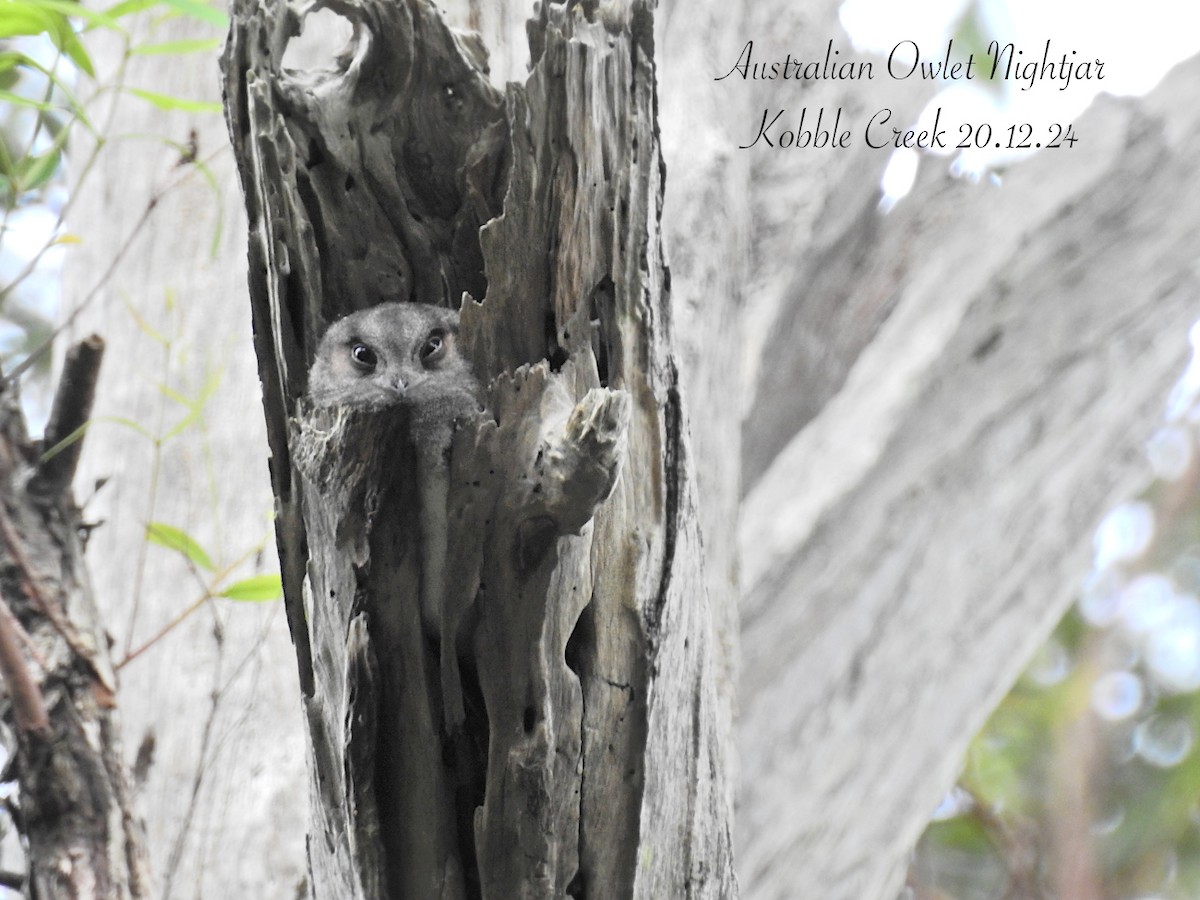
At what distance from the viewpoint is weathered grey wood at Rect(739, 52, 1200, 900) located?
312 cm

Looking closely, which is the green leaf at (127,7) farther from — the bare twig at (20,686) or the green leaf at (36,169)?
the bare twig at (20,686)

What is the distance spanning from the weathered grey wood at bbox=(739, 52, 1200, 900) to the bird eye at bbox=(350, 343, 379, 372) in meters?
1.61

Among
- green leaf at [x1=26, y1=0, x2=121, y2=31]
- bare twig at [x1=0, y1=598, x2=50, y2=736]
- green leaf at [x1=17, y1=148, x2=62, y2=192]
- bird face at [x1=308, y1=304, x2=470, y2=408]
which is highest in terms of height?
green leaf at [x1=26, y1=0, x2=121, y2=31]

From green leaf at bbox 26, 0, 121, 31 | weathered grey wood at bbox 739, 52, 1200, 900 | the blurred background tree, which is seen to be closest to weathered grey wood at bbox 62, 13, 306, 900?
the blurred background tree

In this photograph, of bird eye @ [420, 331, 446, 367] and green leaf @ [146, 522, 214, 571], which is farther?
green leaf @ [146, 522, 214, 571]

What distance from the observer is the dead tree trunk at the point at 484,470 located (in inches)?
55.1

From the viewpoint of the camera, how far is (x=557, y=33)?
145 centimetres

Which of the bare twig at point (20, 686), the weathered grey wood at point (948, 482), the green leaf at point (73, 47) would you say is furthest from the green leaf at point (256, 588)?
the weathered grey wood at point (948, 482)

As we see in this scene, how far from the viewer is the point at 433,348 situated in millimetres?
1793

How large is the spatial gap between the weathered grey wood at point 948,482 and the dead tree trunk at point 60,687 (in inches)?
66.6

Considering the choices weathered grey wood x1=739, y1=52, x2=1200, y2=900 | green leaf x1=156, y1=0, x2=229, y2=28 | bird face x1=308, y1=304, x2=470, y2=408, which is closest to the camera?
bird face x1=308, y1=304, x2=470, y2=408

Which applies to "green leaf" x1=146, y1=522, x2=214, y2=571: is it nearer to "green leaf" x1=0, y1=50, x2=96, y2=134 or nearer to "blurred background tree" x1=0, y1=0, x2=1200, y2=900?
"blurred background tree" x1=0, y1=0, x2=1200, y2=900

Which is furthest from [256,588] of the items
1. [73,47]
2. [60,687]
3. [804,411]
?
[804,411]

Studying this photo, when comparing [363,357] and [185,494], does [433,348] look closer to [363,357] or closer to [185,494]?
[363,357]
